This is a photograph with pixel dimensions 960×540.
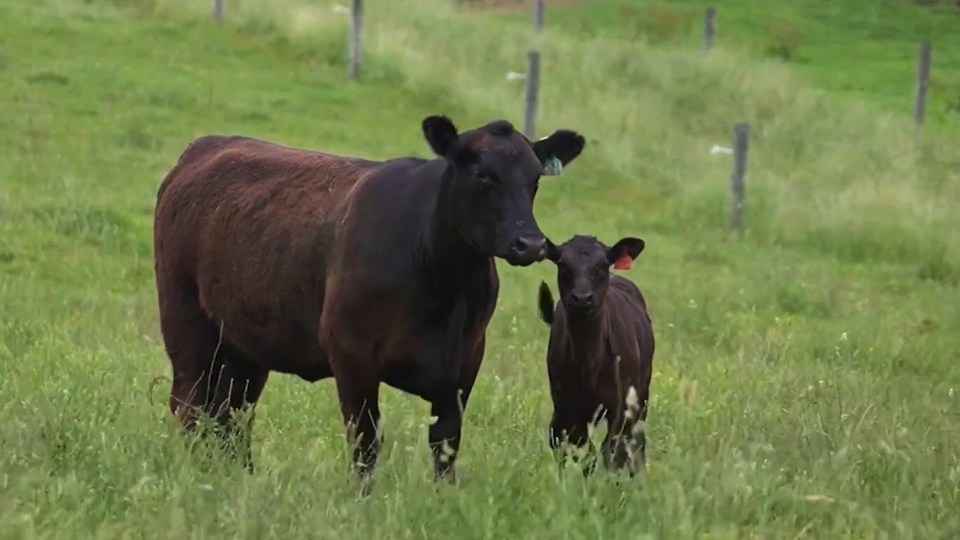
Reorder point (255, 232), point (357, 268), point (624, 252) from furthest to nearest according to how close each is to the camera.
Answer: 1. point (624, 252)
2. point (255, 232)
3. point (357, 268)

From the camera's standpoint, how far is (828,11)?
4128 centimetres

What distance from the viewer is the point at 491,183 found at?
578 cm

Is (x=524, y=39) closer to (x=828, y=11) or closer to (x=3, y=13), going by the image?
(x=3, y=13)

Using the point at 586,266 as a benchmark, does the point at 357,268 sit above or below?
Result: above

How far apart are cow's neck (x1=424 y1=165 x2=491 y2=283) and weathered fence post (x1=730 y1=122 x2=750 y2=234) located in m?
11.4

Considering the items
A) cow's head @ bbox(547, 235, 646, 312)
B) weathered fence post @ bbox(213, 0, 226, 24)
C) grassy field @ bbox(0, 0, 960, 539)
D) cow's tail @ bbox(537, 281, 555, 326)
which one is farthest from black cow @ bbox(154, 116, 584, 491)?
weathered fence post @ bbox(213, 0, 226, 24)

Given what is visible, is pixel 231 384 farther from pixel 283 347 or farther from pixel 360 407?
pixel 360 407

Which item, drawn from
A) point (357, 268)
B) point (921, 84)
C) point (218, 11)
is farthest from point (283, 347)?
point (921, 84)

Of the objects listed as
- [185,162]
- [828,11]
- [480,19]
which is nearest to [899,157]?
[480,19]

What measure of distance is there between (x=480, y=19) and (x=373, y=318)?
984 inches

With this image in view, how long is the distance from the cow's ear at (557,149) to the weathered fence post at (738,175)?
1087 cm

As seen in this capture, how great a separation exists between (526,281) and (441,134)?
8.10 m

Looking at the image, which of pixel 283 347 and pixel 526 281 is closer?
pixel 283 347

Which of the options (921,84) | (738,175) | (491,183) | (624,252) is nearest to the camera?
(491,183)
